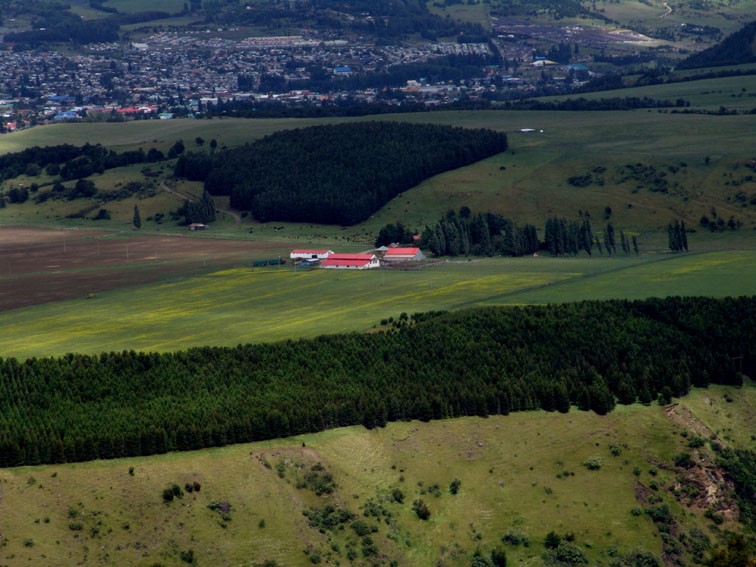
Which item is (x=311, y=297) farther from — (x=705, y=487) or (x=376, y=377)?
(x=705, y=487)

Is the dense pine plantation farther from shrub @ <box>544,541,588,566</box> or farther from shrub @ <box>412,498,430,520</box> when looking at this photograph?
Answer: shrub @ <box>544,541,588,566</box>

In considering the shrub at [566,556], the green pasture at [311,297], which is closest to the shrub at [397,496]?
the shrub at [566,556]

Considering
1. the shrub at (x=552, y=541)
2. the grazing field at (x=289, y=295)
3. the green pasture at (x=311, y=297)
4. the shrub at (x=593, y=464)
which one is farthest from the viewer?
the grazing field at (x=289, y=295)

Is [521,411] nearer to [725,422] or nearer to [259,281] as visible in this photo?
[725,422]

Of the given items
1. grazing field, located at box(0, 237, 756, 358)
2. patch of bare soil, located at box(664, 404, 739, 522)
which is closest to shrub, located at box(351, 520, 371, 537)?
patch of bare soil, located at box(664, 404, 739, 522)

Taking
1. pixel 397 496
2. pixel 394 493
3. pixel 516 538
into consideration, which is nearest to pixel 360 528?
pixel 397 496

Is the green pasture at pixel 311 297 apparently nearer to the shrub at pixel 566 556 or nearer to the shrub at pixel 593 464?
the shrub at pixel 593 464

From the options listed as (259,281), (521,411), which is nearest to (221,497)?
(521,411)

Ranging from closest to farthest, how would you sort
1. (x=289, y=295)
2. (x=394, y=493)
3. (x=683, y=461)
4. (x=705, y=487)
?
(x=394, y=493) → (x=705, y=487) → (x=683, y=461) → (x=289, y=295)
